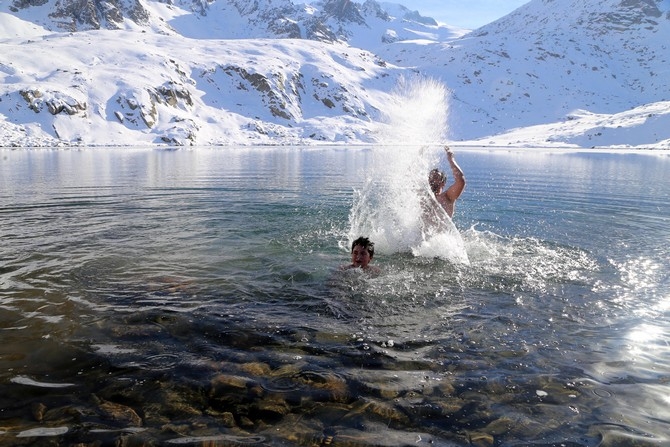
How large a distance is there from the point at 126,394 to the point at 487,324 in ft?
17.5

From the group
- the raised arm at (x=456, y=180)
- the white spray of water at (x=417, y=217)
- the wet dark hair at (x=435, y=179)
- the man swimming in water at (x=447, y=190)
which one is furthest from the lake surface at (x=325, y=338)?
the wet dark hair at (x=435, y=179)

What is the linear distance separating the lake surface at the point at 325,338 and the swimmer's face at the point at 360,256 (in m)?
0.25

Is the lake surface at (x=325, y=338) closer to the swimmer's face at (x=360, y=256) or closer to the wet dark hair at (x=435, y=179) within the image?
the swimmer's face at (x=360, y=256)

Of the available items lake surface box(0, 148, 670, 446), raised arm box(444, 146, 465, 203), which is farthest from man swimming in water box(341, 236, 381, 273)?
raised arm box(444, 146, 465, 203)

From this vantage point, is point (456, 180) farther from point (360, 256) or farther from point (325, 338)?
point (325, 338)

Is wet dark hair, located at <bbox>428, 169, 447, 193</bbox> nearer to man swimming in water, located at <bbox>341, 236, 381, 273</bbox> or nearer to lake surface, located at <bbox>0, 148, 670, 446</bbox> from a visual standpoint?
lake surface, located at <bbox>0, 148, 670, 446</bbox>

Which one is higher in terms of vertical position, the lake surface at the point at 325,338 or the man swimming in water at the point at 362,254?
the man swimming in water at the point at 362,254

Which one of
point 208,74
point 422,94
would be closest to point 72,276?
point 422,94

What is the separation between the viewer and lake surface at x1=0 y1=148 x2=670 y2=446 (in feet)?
15.8

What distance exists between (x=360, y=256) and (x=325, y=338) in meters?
3.40

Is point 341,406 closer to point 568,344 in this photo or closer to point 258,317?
point 258,317

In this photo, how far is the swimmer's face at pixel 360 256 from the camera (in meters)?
9.96

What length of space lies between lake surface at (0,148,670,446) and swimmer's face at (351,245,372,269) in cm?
25

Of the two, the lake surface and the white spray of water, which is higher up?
the white spray of water
